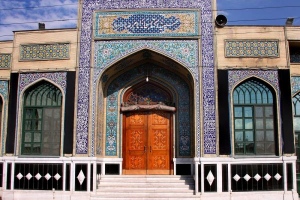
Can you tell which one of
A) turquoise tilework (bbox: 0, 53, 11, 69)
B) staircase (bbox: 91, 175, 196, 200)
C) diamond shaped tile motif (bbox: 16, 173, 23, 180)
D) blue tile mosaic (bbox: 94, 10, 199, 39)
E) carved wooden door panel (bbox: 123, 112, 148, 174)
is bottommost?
staircase (bbox: 91, 175, 196, 200)

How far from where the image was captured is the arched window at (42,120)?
428 inches

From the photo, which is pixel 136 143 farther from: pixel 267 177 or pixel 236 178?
pixel 267 177

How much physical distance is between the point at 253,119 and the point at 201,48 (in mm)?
2582

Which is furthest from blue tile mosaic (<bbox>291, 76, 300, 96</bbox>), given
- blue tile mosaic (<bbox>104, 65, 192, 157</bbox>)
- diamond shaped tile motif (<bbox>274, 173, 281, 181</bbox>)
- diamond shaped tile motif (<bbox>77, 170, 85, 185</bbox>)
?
diamond shaped tile motif (<bbox>77, 170, 85, 185</bbox>)

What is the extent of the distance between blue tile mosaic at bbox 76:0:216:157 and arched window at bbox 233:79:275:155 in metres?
0.81

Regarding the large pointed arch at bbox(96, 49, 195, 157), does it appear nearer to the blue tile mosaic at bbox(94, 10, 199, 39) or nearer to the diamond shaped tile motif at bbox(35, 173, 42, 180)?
the blue tile mosaic at bbox(94, 10, 199, 39)

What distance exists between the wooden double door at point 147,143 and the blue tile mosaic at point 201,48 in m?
1.37

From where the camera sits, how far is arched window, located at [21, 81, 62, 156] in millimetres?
10875

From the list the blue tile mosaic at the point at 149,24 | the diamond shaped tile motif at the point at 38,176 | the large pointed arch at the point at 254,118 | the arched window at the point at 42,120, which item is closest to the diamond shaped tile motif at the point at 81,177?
the arched window at the point at 42,120

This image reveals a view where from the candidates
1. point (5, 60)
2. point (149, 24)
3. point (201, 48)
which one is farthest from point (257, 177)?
point (5, 60)

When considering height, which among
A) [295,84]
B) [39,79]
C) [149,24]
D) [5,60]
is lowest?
[295,84]

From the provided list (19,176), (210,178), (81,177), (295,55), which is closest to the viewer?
(210,178)

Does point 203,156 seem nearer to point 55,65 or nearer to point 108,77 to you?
point 108,77

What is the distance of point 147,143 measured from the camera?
11.5 m
